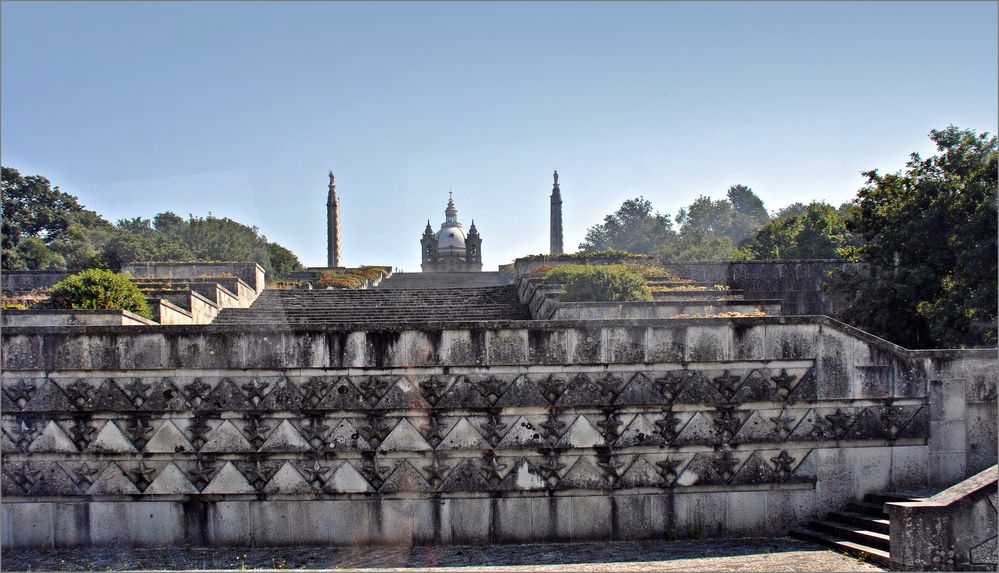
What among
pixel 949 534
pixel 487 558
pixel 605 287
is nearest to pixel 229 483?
pixel 487 558

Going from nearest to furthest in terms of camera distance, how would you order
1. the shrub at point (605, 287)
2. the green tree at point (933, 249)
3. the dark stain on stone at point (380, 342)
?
the dark stain on stone at point (380, 342)
the green tree at point (933, 249)
the shrub at point (605, 287)

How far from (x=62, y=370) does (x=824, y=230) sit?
3710cm

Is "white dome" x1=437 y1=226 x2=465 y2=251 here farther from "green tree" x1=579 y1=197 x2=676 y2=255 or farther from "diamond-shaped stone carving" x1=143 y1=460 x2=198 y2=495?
"diamond-shaped stone carving" x1=143 y1=460 x2=198 y2=495

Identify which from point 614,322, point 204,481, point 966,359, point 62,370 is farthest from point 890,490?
point 62,370

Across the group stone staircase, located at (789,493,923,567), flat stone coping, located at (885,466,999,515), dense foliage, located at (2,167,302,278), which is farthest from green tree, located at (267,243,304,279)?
flat stone coping, located at (885,466,999,515)

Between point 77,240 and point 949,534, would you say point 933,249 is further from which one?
point 77,240

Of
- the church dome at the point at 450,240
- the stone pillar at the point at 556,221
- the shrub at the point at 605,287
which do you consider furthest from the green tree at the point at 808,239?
the church dome at the point at 450,240

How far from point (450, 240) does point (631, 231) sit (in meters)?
22.6

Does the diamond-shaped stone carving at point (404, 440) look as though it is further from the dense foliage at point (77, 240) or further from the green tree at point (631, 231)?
the green tree at point (631, 231)

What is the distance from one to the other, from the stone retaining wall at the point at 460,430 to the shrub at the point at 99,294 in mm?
4897

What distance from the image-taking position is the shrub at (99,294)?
624 inches

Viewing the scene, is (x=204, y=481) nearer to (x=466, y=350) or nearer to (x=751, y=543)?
(x=466, y=350)

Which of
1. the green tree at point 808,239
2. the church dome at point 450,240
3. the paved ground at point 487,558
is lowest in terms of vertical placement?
the paved ground at point 487,558

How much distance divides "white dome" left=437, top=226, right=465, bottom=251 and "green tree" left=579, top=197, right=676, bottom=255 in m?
14.1
